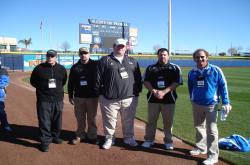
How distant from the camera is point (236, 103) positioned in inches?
464

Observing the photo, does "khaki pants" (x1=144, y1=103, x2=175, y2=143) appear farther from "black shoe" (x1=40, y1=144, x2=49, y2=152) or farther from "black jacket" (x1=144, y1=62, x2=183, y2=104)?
"black shoe" (x1=40, y1=144, x2=49, y2=152)

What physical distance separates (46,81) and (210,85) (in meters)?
3.14

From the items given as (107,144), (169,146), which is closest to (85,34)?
(107,144)

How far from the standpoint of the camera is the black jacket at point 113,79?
5777mm

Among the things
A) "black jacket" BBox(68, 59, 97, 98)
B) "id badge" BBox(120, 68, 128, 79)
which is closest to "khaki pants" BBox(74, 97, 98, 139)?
"black jacket" BBox(68, 59, 97, 98)

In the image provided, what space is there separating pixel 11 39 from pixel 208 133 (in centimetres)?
9382

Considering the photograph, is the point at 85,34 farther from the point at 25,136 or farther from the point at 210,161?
the point at 210,161

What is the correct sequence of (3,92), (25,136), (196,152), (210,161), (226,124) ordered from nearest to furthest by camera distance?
(210,161), (196,152), (25,136), (3,92), (226,124)

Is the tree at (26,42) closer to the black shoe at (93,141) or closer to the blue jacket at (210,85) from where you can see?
the black shoe at (93,141)

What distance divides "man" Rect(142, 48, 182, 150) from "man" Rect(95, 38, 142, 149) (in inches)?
12.9

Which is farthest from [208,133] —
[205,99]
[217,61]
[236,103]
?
[217,61]

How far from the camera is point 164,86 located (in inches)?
229

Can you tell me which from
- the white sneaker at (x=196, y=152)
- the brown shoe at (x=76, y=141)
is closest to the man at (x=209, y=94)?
the white sneaker at (x=196, y=152)

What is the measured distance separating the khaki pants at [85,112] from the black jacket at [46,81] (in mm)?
422
